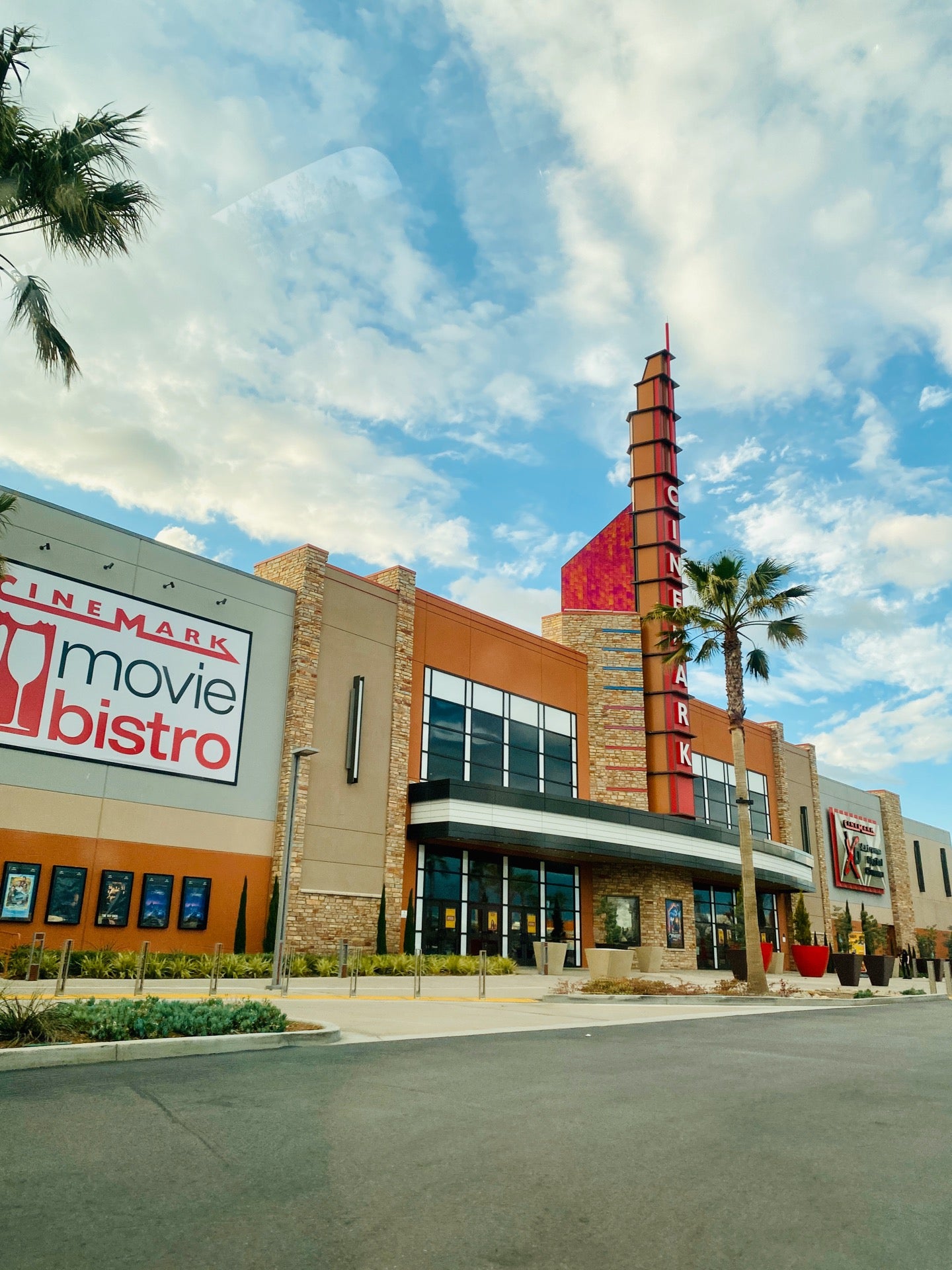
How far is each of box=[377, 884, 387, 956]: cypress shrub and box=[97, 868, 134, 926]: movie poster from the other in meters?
7.85

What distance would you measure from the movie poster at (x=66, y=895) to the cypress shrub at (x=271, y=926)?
5.26m

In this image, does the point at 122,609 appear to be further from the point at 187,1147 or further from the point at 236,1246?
the point at 236,1246

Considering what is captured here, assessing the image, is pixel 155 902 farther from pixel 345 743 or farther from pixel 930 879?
pixel 930 879

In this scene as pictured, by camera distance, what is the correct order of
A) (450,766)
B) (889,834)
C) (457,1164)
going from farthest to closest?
(889,834) → (450,766) → (457,1164)

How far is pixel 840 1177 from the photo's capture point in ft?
18.4

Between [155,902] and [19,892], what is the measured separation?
355 centimetres

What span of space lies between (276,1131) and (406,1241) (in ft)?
7.42

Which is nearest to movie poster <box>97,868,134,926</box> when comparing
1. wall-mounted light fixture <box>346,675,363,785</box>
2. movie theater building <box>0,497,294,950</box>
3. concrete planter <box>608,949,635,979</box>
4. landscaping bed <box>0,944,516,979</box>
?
movie theater building <box>0,497,294,950</box>

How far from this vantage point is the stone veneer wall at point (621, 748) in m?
37.6

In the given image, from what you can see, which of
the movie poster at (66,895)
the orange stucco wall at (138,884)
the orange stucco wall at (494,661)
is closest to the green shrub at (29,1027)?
the orange stucco wall at (138,884)

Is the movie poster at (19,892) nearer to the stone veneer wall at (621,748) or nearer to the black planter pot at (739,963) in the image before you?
the black planter pot at (739,963)

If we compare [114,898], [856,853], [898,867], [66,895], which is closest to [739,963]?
[114,898]

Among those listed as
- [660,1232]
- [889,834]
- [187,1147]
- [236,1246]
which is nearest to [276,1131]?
[187,1147]

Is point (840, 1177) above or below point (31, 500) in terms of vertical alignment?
below
